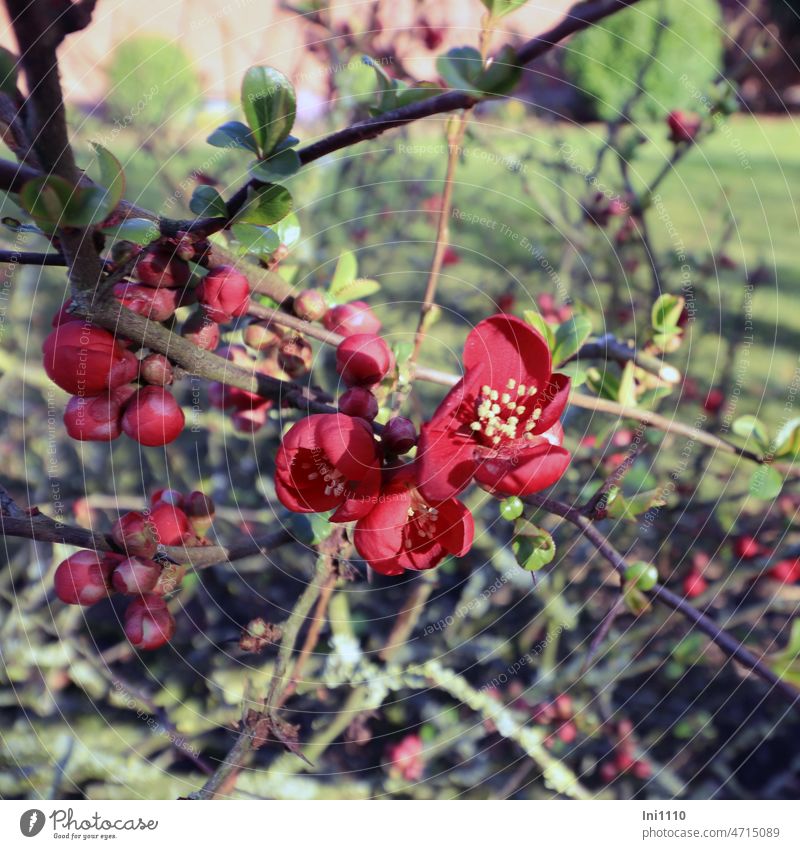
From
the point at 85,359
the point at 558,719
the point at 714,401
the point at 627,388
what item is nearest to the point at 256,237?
the point at 85,359

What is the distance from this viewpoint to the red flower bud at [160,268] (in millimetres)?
470

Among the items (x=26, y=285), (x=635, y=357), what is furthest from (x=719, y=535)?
(x=26, y=285)

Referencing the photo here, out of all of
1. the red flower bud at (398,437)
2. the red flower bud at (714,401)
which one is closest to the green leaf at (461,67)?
the red flower bud at (398,437)

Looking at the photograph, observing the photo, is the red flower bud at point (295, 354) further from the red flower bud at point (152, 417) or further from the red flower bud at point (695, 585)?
the red flower bud at point (695, 585)

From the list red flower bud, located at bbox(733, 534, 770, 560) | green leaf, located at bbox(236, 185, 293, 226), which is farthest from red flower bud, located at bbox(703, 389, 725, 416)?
green leaf, located at bbox(236, 185, 293, 226)

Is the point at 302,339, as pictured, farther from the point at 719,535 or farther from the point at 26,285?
the point at 26,285

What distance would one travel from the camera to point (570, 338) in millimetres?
660

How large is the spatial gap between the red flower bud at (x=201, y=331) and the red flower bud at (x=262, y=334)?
0.22ft

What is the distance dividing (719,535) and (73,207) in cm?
111

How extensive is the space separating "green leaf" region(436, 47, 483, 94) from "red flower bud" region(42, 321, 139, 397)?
290 millimetres

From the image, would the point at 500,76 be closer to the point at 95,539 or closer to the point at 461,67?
the point at 461,67

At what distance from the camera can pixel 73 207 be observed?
375 millimetres

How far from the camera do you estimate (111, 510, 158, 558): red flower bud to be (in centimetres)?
51
